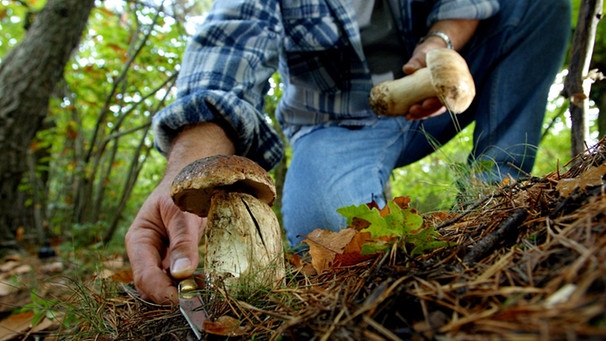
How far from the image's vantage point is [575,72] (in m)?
1.81

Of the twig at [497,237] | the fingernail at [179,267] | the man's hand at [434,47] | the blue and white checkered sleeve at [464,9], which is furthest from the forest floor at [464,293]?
the blue and white checkered sleeve at [464,9]

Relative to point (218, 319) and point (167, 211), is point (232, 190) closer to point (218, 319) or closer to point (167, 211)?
point (167, 211)

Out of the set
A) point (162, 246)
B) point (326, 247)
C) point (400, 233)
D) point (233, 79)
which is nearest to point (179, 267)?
point (162, 246)

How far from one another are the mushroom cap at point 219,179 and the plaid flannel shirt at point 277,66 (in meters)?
0.59

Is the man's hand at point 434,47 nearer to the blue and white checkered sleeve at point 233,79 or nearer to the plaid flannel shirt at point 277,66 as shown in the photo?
the plaid flannel shirt at point 277,66

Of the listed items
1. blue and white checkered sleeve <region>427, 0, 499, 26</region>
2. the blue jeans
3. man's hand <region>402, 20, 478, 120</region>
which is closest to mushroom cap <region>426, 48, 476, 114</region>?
man's hand <region>402, 20, 478, 120</region>

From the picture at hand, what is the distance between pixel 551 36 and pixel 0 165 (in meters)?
4.82

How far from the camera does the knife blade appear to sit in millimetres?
1015

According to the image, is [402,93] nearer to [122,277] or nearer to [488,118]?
[488,118]

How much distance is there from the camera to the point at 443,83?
6.32 feet

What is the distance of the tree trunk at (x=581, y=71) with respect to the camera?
1.72m

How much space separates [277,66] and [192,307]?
6.05 feet

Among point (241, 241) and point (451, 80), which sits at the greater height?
point (451, 80)

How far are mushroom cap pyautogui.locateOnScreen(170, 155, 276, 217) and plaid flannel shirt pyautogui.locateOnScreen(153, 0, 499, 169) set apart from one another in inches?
→ 23.3
